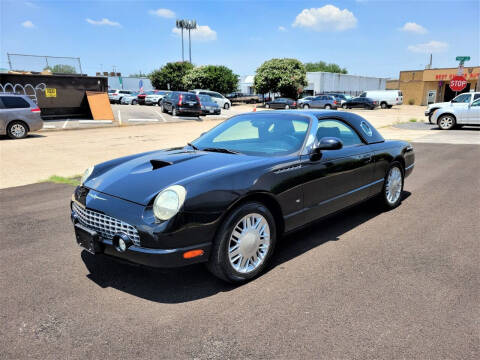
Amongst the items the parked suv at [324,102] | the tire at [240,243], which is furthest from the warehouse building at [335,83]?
the tire at [240,243]

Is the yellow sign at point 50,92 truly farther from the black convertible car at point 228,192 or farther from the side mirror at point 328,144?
the side mirror at point 328,144

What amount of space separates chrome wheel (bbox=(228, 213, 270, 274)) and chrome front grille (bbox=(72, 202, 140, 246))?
0.79m

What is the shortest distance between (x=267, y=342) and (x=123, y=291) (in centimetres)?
137

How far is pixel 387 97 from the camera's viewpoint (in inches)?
1722

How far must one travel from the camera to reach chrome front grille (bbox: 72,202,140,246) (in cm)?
289

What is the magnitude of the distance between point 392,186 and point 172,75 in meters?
68.6

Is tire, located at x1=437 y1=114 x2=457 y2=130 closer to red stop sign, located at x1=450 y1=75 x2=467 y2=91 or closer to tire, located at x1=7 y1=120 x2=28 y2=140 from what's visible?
red stop sign, located at x1=450 y1=75 x2=467 y2=91

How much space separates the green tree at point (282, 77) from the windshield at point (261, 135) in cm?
4545

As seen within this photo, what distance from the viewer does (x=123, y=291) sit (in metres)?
A: 3.17

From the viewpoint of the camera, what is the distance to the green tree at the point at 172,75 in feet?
228

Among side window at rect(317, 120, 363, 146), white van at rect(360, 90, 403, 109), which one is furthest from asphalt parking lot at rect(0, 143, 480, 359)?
white van at rect(360, 90, 403, 109)

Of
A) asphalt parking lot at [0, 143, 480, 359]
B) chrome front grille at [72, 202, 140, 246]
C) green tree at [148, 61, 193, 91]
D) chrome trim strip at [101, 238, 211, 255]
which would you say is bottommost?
asphalt parking lot at [0, 143, 480, 359]

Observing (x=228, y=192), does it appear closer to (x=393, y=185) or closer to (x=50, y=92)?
(x=393, y=185)

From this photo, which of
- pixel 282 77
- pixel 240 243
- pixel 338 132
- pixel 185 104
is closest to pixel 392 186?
pixel 338 132
